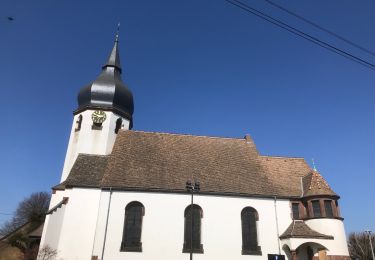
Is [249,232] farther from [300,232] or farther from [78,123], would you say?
[78,123]

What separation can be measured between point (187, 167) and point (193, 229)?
5.40 metres

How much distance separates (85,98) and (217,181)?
1515 centimetres

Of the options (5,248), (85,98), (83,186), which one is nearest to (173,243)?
(83,186)

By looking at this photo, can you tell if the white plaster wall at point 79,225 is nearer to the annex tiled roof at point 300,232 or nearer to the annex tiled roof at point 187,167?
the annex tiled roof at point 187,167

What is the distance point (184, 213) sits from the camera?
82.1ft

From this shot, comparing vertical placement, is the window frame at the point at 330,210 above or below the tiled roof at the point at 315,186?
below

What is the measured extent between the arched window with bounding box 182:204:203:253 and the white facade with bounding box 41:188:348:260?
1.05ft

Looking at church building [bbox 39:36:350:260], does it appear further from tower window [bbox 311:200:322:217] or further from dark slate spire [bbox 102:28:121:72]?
dark slate spire [bbox 102:28:121:72]

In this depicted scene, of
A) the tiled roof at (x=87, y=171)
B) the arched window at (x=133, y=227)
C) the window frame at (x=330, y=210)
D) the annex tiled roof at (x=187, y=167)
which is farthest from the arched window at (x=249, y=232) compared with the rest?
the tiled roof at (x=87, y=171)

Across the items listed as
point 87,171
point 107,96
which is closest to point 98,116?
point 107,96

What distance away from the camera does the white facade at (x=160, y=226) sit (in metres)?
23.0

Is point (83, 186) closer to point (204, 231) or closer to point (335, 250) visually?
point (204, 231)

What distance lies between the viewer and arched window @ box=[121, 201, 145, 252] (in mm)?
23344

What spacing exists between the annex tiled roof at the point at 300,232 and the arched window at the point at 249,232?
2120 mm
